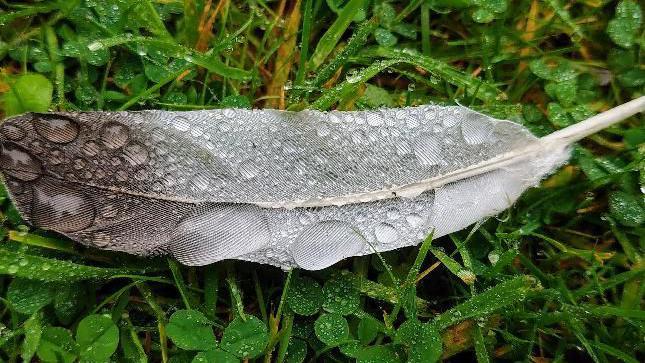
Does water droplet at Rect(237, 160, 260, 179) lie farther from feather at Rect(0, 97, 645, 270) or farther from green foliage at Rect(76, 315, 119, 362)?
green foliage at Rect(76, 315, 119, 362)

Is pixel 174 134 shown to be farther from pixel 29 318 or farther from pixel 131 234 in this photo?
Result: pixel 29 318

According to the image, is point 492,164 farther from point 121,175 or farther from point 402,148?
point 121,175

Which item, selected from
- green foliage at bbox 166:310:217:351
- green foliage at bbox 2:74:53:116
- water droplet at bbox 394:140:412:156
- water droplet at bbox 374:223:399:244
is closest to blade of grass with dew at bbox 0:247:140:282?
green foliage at bbox 166:310:217:351

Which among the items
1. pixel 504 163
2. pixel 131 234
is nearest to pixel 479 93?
pixel 504 163

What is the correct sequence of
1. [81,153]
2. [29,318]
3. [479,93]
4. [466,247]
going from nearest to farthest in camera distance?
[81,153] → [29,318] → [466,247] → [479,93]

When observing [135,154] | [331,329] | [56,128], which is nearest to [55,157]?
[56,128]

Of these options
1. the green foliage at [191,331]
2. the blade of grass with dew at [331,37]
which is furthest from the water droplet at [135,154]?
the blade of grass with dew at [331,37]

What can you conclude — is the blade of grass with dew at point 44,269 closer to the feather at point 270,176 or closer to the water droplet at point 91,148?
the feather at point 270,176

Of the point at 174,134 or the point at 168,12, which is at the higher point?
the point at 168,12
